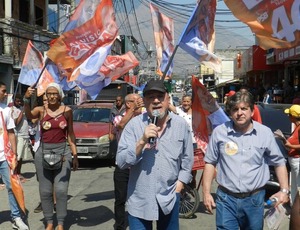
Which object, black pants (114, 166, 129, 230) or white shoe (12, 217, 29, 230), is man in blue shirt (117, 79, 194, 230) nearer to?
black pants (114, 166, 129, 230)

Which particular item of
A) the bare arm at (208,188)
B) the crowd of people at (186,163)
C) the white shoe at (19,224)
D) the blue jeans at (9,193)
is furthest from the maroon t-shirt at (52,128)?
the bare arm at (208,188)

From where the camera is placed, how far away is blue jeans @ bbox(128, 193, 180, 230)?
3.80m

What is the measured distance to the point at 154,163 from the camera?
3754 mm

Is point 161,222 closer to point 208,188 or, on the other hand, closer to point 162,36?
point 208,188

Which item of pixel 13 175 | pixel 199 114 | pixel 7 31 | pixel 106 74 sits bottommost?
pixel 13 175

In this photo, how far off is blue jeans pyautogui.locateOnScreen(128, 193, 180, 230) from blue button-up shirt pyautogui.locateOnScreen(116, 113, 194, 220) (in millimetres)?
69

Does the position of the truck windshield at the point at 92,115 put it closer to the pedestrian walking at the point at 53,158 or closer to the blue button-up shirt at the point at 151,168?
the pedestrian walking at the point at 53,158

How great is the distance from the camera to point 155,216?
3.72 meters

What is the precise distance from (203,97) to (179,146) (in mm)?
2200

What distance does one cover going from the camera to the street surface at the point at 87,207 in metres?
6.40

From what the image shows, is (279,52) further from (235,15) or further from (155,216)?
(155,216)

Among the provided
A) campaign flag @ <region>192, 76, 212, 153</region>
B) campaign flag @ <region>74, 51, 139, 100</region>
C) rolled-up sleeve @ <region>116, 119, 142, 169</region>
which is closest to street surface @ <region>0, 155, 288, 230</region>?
campaign flag @ <region>192, 76, 212, 153</region>

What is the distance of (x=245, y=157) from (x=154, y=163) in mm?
768

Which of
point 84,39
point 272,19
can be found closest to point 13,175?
point 84,39
